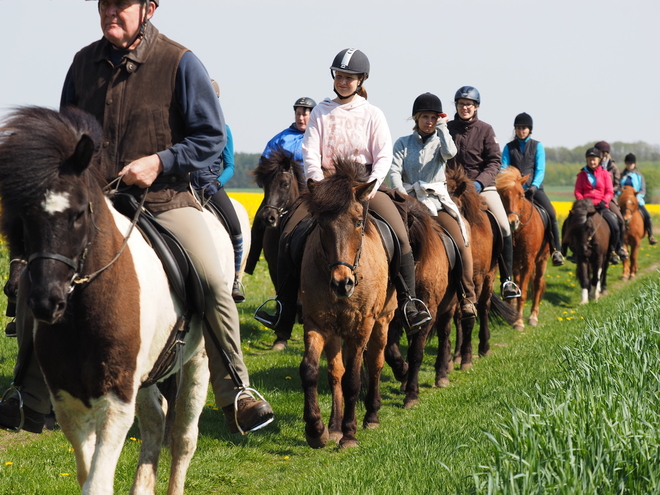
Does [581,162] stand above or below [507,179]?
below

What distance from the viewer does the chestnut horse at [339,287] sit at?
652 cm

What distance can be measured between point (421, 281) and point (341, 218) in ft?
8.13

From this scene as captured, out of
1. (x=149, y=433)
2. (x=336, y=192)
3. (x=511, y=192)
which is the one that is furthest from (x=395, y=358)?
(x=511, y=192)

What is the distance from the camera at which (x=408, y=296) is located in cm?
780

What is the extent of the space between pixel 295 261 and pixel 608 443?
3.75 meters

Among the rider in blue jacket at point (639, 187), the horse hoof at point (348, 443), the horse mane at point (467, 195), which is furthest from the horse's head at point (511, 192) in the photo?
the rider in blue jacket at point (639, 187)

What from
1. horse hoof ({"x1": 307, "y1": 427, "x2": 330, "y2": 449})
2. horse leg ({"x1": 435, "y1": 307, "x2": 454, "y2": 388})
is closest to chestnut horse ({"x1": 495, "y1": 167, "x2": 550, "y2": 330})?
horse leg ({"x1": 435, "y1": 307, "x2": 454, "y2": 388})

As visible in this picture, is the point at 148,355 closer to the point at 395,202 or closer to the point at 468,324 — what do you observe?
the point at 395,202

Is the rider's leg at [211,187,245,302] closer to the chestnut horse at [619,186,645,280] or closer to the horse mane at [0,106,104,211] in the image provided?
the horse mane at [0,106,104,211]

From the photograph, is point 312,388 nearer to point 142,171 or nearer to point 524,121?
point 142,171

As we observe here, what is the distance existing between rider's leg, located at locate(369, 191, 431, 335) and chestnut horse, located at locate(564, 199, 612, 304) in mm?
9997

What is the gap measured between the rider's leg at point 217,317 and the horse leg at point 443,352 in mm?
4814

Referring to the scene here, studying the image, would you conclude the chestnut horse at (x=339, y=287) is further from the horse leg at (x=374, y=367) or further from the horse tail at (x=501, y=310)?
the horse tail at (x=501, y=310)

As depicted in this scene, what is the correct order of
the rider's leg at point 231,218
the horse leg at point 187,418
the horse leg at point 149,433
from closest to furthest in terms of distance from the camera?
1. the horse leg at point 149,433
2. the horse leg at point 187,418
3. the rider's leg at point 231,218
